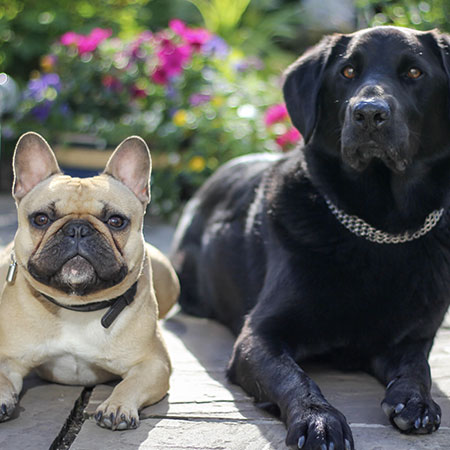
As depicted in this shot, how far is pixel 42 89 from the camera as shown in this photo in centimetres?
688

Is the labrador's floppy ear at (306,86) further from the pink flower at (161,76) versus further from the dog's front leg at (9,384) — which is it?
the pink flower at (161,76)

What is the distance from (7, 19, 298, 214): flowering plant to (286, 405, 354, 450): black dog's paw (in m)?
3.56

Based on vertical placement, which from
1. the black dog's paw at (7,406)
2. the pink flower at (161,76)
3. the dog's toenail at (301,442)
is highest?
the dog's toenail at (301,442)

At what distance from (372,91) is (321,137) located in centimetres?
42

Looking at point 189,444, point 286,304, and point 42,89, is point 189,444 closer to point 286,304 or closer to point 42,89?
point 286,304

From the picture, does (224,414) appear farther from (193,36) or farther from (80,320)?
(193,36)

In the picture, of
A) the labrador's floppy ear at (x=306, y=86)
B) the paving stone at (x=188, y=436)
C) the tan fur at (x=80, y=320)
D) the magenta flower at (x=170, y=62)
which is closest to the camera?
the paving stone at (x=188, y=436)

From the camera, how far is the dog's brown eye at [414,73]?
2.97 m

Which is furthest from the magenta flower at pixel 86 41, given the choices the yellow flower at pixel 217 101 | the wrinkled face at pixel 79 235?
the wrinkled face at pixel 79 235

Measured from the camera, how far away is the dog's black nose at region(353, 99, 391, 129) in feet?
8.95

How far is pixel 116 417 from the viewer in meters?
2.45

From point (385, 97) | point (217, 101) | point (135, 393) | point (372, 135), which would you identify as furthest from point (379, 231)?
point (217, 101)

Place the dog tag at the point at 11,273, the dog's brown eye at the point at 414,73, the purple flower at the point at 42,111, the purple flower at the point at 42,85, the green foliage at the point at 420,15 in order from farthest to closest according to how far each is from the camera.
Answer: the purple flower at the point at 42,85, the purple flower at the point at 42,111, the green foliage at the point at 420,15, the dog's brown eye at the point at 414,73, the dog tag at the point at 11,273

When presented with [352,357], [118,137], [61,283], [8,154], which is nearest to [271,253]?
[352,357]
